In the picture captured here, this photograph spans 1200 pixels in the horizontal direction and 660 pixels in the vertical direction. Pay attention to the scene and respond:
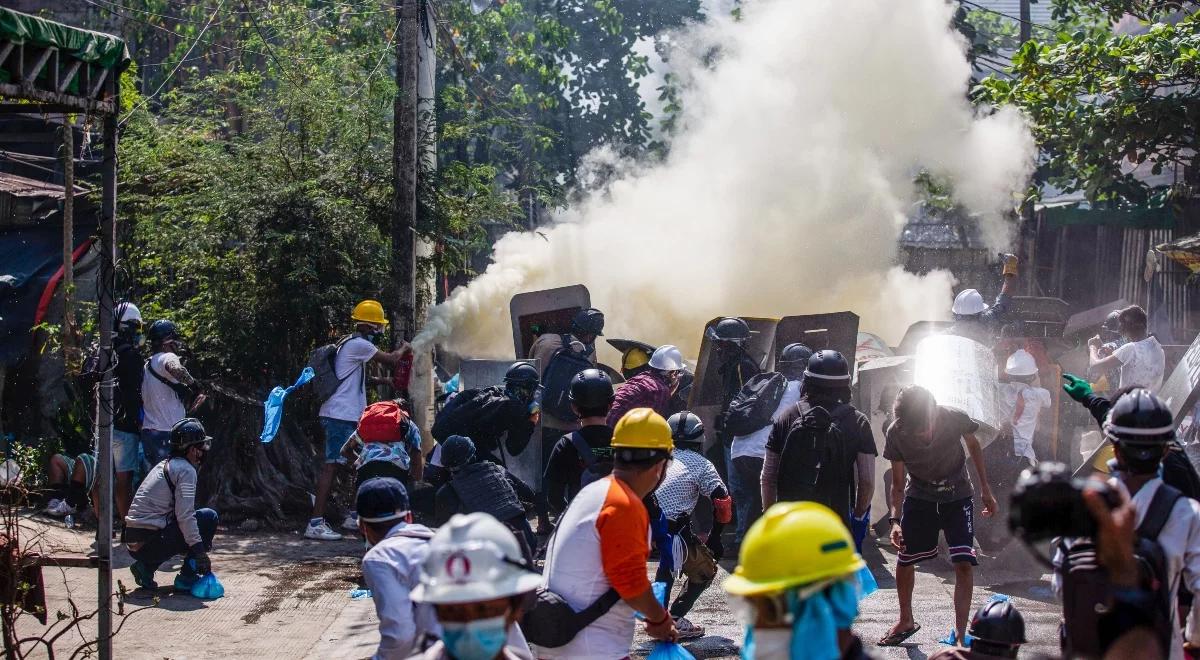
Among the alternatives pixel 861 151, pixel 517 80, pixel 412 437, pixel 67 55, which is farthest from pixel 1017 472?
pixel 517 80

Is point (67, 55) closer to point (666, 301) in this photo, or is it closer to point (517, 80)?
point (666, 301)

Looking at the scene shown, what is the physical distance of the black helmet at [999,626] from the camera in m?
4.09

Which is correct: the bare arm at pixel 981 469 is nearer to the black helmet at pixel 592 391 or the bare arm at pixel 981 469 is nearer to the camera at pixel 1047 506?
the black helmet at pixel 592 391

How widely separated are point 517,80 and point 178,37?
819cm

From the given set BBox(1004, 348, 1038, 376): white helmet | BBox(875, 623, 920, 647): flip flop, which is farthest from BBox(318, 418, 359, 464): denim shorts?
BBox(1004, 348, 1038, 376): white helmet

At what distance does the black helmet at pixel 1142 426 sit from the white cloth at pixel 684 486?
2715 mm

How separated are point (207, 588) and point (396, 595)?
4.20m

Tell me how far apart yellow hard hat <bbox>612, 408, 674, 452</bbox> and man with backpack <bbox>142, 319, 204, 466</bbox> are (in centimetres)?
576

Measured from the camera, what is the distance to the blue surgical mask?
288 cm

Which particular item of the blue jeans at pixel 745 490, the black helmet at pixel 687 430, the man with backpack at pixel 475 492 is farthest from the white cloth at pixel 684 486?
the blue jeans at pixel 745 490

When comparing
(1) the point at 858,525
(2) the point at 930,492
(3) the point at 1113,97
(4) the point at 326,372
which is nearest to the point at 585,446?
(1) the point at 858,525

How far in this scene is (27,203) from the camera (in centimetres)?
1389

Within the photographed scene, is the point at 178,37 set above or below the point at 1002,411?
above

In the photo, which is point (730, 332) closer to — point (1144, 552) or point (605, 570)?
point (605, 570)
